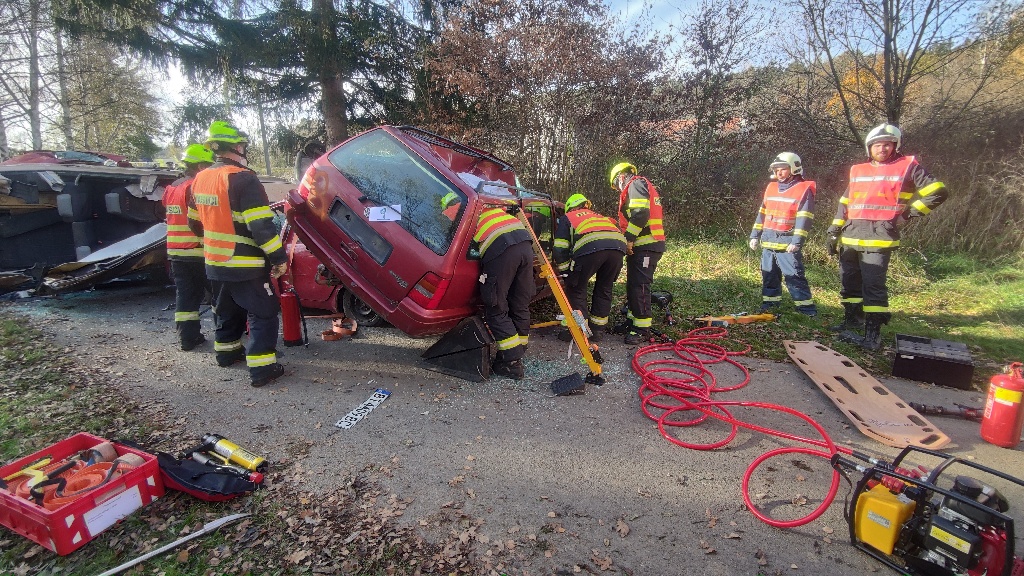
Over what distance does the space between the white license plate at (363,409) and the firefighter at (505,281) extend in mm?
1044

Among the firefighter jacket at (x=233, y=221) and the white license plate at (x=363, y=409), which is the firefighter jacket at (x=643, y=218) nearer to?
the white license plate at (x=363, y=409)

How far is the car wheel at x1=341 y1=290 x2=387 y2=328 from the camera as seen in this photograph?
18.1ft

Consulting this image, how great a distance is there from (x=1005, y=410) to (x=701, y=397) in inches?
74.7

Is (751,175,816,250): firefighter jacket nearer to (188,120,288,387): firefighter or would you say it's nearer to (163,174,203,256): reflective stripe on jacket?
(188,120,288,387): firefighter

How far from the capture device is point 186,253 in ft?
15.5

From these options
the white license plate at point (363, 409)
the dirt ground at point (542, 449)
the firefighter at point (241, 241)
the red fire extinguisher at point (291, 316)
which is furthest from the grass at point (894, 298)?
the firefighter at point (241, 241)

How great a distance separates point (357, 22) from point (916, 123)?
1113cm

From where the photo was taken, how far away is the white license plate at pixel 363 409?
11.7 feet

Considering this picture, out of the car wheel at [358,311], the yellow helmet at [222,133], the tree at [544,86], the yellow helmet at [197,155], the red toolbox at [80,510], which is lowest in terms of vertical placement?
the red toolbox at [80,510]

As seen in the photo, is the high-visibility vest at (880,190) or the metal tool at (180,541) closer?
the metal tool at (180,541)

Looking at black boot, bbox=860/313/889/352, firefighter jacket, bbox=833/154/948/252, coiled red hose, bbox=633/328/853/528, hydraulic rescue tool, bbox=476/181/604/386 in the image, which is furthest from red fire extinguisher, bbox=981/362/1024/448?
hydraulic rescue tool, bbox=476/181/604/386

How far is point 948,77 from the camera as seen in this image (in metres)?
8.75

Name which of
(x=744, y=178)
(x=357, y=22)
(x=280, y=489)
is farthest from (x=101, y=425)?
(x=744, y=178)

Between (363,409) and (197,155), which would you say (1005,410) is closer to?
(363,409)
